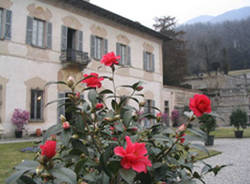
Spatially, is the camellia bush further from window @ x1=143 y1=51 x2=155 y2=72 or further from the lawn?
window @ x1=143 y1=51 x2=155 y2=72

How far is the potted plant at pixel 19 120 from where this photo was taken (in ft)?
32.5

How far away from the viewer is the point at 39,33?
1154 centimetres

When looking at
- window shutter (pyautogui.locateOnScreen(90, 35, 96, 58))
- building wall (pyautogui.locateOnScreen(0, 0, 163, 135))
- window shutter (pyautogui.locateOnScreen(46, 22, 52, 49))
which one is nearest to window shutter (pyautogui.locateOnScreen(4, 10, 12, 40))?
building wall (pyautogui.locateOnScreen(0, 0, 163, 135))

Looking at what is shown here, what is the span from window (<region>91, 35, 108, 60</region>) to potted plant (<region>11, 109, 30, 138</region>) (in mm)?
5222

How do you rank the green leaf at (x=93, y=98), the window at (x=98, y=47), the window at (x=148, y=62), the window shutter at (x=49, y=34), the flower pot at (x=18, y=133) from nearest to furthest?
the green leaf at (x=93, y=98) → the flower pot at (x=18, y=133) → the window shutter at (x=49, y=34) → the window at (x=98, y=47) → the window at (x=148, y=62)

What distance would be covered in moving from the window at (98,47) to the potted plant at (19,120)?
5222 millimetres

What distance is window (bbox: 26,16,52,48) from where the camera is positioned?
1104cm

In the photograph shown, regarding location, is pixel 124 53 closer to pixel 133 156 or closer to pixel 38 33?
pixel 38 33

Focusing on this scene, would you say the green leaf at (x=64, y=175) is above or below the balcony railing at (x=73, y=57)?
below

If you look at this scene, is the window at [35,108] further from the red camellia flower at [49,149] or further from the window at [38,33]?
the red camellia flower at [49,149]

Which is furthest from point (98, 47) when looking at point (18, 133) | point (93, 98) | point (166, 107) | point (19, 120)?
point (93, 98)

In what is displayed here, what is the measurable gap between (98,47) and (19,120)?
639 cm

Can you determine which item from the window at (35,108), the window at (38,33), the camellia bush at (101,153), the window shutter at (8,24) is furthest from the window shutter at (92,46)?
the camellia bush at (101,153)

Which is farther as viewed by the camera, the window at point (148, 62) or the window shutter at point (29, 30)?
the window at point (148, 62)
